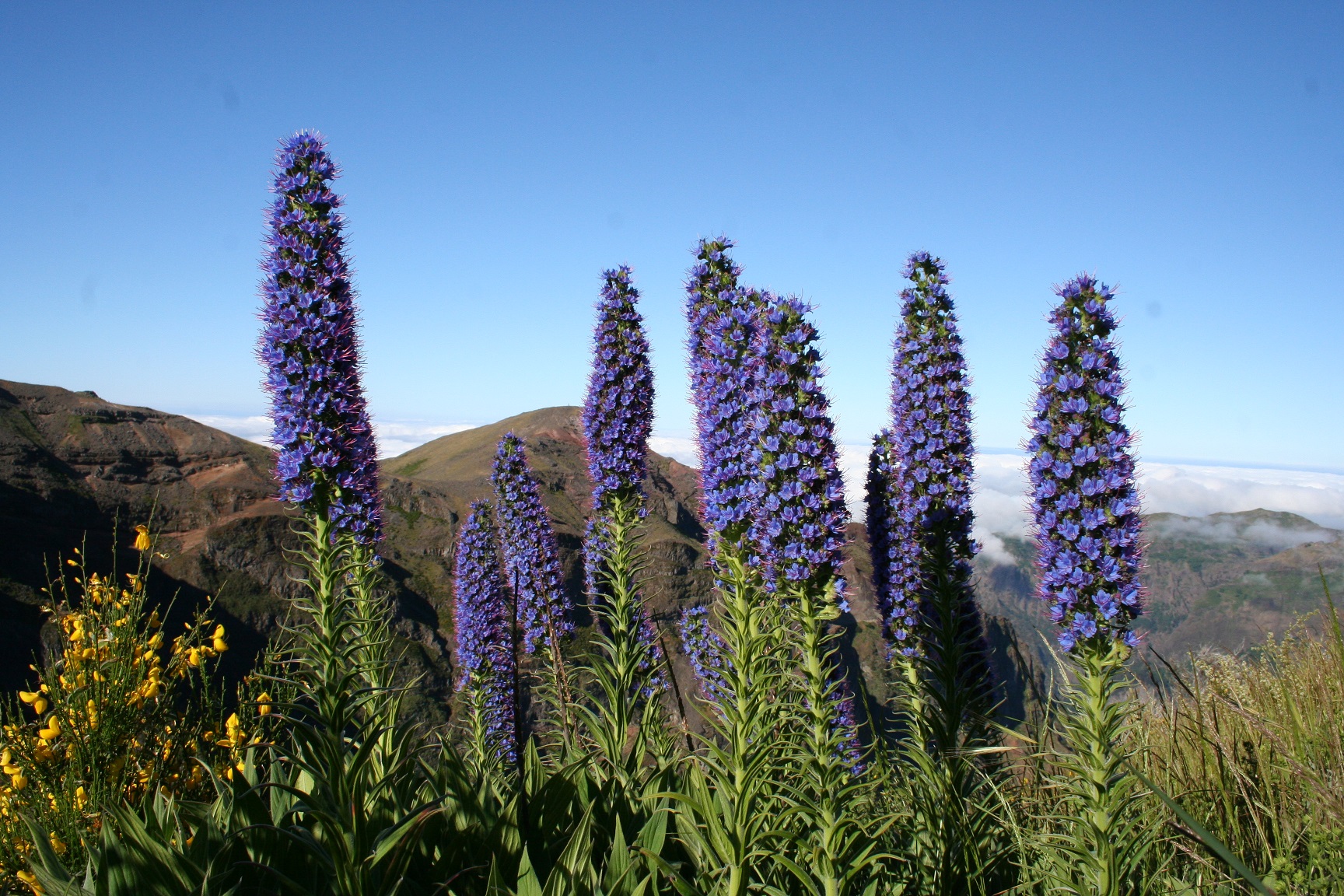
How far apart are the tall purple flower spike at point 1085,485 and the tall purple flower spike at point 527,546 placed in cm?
491

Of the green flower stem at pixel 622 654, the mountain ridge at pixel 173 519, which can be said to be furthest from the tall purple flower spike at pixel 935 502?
the mountain ridge at pixel 173 519

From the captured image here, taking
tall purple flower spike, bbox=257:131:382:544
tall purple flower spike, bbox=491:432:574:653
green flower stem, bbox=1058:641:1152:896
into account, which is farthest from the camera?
tall purple flower spike, bbox=491:432:574:653

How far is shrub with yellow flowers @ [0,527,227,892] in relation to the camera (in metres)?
4.18

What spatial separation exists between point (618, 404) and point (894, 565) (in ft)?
9.12

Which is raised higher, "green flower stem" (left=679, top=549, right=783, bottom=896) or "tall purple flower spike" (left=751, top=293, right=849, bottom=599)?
"tall purple flower spike" (left=751, top=293, right=849, bottom=599)

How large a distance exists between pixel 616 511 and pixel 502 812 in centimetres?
295

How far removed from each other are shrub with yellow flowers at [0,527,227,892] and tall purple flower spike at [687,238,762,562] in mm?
3678

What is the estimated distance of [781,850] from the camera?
3781 mm

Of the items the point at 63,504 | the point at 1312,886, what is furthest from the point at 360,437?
the point at 63,504

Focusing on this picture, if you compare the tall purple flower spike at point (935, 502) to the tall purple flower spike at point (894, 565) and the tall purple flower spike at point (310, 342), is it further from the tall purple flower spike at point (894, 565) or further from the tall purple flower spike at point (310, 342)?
the tall purple flower spike at point (310, 342)

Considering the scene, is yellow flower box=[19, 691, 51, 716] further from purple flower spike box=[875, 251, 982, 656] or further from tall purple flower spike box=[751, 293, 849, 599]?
purple flower spike box=[875, 251, 982, 656]

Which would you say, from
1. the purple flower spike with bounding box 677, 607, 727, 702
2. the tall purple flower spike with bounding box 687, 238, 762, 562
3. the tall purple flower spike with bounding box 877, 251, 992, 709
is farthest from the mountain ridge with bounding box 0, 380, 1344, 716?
the tall purple flower spike with bounding box 687, 238, 762, 562

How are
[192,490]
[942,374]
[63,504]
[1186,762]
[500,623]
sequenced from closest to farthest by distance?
1. [1186,762]
2. [942,374]
3. [500,623]
4. [63,504]
5. [192,490]

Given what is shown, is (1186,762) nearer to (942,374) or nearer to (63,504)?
(942,374)
